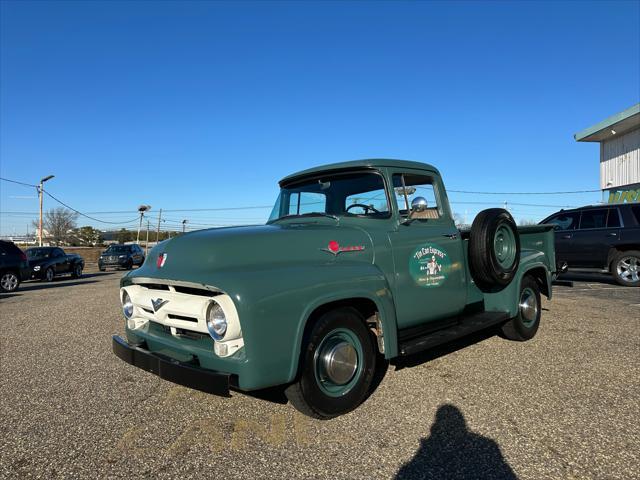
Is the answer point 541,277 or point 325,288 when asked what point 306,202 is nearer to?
point 325,288

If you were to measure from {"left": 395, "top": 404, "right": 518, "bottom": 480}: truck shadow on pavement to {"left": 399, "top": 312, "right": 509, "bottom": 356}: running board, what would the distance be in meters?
0.60

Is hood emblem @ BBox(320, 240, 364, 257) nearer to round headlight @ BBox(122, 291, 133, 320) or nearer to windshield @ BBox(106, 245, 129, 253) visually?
round headlight @ BBox(122, 291, 133, 320)

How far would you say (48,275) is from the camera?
18.3m

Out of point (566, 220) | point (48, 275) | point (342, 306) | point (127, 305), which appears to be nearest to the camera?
point (342, 306)

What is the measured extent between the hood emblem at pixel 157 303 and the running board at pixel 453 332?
5.99 feet

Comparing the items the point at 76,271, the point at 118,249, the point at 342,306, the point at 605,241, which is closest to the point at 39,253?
the point at 76,271

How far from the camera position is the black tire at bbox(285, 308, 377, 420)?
296 centimetres

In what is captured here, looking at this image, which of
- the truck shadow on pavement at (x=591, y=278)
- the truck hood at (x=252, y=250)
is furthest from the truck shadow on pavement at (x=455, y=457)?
the truck shadow on pavement at (x=591, y=278)

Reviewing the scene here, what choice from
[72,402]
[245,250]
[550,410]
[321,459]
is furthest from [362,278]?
[72,402]

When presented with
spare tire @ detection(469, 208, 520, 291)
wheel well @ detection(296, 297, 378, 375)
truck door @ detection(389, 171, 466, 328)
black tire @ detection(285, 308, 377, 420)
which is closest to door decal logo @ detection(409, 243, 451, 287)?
truck door @ detection(389, 171, 466, 328)

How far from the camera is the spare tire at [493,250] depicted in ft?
14.5

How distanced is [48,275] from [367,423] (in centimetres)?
1905

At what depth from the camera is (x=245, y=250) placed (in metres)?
3.09

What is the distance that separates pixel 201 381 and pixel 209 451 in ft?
1.72
